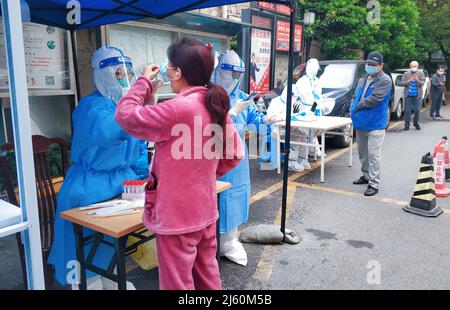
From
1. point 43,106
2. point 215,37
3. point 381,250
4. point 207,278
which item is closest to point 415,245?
point 381,250

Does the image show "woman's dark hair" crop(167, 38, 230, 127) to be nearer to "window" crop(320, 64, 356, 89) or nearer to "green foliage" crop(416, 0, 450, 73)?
"window" crop(320, 64, 356, 89)

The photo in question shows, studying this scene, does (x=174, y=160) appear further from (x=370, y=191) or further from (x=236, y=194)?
(x=370, y=191)

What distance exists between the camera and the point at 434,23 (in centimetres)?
1912

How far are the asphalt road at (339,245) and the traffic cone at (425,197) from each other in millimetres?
112

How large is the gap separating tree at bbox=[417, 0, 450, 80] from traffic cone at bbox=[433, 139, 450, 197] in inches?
650

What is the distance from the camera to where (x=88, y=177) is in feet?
7.90

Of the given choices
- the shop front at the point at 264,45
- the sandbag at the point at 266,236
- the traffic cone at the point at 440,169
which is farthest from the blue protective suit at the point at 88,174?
the shop front at the point at 264,45

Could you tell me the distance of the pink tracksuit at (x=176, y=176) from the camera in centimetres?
177

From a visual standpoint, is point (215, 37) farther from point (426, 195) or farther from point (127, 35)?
point (426, 195)

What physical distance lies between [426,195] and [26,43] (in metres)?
4.69

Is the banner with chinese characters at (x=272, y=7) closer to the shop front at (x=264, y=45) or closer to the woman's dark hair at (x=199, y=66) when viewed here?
the shop front at (x=264, y=45)

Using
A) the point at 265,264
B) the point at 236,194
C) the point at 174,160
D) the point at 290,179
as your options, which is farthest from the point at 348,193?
the point at 174,160

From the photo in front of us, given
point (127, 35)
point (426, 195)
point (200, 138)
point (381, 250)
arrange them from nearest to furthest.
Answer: point (200, 138) < point (381, 250) < point (426, 195) < point (127, 35)

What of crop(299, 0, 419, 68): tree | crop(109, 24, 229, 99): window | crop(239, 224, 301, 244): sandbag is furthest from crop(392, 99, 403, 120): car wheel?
crop(239, 224, 301, 244): sandbag
